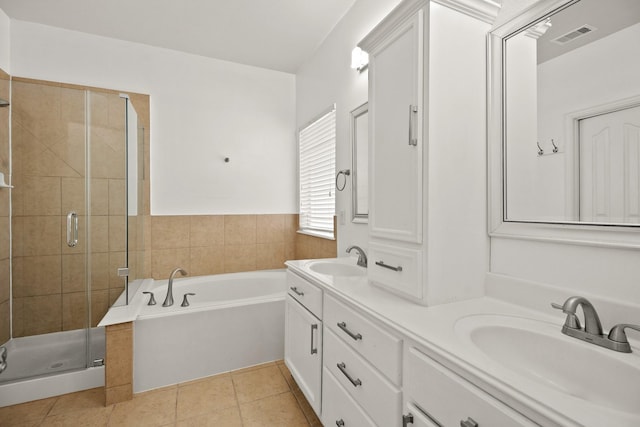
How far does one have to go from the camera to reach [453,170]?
45.0 inches

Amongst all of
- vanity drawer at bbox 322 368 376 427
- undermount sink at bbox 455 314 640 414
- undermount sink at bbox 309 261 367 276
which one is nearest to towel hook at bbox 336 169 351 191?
undermount sink at bbox 309 261 367 276

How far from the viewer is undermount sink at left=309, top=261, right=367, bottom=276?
6.23 ft

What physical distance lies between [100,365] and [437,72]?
2.68m

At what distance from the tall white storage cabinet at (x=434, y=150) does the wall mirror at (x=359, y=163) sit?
0.75 metres

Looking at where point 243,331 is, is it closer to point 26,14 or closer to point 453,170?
point 453,170

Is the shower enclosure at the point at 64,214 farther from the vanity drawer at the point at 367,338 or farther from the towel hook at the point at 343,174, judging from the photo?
the vanity drawer at the point at 367,338

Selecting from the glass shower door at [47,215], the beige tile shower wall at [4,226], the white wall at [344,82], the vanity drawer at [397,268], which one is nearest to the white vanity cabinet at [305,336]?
the vanity drawer at [397,268]

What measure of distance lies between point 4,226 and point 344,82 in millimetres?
2790

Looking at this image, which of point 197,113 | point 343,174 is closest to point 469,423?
point 343,174

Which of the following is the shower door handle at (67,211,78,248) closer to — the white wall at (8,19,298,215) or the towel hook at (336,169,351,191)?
the white wall at (8,19,298,215)

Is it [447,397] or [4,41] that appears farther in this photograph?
[4,41]

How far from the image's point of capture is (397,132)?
4.04 ft

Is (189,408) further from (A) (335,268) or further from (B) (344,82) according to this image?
(B) (344,82)

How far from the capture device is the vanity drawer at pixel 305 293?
4.97 feet
